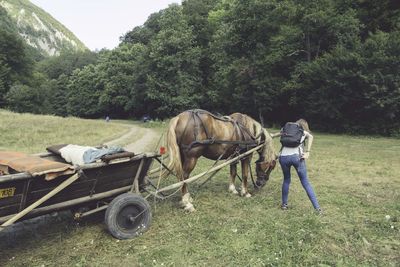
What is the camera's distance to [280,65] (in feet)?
124

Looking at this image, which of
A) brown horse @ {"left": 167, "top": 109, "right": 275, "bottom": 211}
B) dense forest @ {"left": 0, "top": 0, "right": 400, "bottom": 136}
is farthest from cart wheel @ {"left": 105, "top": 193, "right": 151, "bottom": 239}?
dense forest @ {"left": 0, "top": 0, "right": 400, "bottom": 136}

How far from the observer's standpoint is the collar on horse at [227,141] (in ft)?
26.6

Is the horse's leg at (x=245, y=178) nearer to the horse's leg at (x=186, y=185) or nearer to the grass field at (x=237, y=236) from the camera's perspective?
the grass field at (x=237, y=236)

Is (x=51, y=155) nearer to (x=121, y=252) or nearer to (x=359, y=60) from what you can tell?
(x=121, y=252)

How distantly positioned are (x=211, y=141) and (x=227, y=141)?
0.60 metres

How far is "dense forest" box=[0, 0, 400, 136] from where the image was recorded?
2850cm

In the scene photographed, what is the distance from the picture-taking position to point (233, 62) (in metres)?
38.8

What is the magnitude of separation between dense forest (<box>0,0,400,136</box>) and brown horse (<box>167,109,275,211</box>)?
21.4 meters

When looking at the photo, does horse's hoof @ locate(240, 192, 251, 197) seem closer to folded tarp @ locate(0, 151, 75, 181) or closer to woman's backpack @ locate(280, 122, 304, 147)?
woman's backpack @ locate(280, 122, 304, 147)

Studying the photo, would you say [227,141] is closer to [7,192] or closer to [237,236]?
[237,236]

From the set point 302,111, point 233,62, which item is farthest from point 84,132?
point 302,111

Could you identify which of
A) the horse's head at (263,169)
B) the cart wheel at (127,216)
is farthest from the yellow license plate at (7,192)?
the horse's head at (263,169)

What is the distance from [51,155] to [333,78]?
26.9 metres

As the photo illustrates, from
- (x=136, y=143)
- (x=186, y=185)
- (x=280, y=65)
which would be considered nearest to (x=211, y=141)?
(x=186, y=185)
